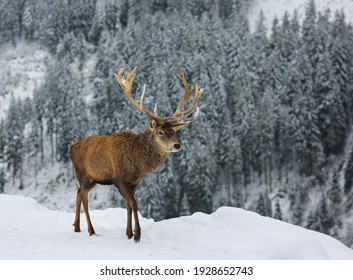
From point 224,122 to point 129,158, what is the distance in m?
59.5

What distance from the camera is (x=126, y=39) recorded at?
86.5 m

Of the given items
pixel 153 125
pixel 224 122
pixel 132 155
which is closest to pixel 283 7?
pixel 224 122

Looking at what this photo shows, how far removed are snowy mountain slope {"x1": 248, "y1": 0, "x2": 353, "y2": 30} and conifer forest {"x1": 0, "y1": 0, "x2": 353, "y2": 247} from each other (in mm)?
23639

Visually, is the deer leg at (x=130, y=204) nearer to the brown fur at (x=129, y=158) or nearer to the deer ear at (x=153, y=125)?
the brown fur at (x=129, y=158)

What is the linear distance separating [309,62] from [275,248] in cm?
6729

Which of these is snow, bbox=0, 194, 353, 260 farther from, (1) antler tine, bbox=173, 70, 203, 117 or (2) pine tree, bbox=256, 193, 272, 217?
(2) pine tree, bbox=256, 193, 272, 217

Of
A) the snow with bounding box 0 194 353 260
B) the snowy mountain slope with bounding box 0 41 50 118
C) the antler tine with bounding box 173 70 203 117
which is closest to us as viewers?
the snow with bounding box 0 194 353 260

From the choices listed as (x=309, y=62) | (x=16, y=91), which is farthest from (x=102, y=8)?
(x=309, y=62)

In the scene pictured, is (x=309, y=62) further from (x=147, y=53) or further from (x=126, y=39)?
(x=126, y=39)

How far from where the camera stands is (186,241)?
8.59 metres

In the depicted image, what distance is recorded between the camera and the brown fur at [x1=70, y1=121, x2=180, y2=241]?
848 centimetres

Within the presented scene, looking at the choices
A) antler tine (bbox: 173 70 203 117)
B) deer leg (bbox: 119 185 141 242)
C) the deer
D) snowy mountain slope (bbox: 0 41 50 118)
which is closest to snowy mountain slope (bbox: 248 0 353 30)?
snowy mountain slope (bbox: 0 41 50 118)

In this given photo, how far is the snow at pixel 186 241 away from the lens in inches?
295

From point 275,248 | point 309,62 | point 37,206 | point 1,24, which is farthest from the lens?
point 1,24
